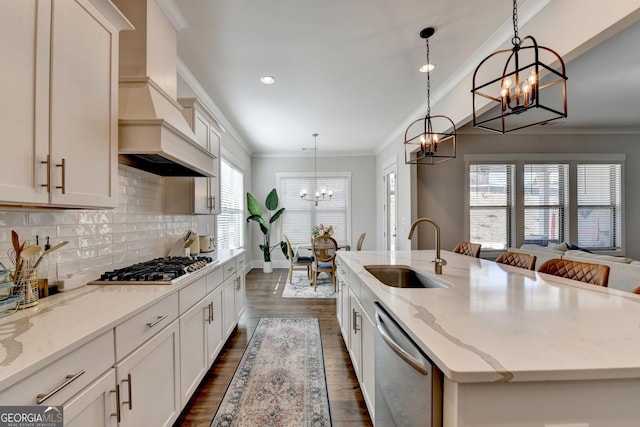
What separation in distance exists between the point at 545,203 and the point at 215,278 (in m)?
5.90

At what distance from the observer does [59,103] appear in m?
1.21

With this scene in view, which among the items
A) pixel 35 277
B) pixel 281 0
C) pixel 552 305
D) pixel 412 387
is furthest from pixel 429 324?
pixel 281 0

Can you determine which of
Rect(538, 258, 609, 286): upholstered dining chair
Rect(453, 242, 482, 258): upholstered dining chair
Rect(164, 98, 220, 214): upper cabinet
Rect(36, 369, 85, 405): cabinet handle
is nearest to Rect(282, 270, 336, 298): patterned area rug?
Rect(453, 242, 482, 258): upholstered dining chair

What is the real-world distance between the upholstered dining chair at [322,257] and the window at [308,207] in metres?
2.09

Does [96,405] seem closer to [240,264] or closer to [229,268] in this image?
[229,268]

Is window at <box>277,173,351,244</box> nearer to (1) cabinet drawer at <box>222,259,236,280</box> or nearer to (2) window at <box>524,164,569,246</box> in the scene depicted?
(2) window at <box>524,164,569,246</box>

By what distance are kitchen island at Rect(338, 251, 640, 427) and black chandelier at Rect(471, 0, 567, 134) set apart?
0.87 metres

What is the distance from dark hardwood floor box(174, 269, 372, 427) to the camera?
→ 6.13 ft

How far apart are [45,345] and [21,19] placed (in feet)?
3.91

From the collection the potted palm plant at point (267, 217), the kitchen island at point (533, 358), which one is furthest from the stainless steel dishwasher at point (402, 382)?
the potted palm plant at point (267, 217)

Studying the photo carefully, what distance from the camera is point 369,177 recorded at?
23.4 feet

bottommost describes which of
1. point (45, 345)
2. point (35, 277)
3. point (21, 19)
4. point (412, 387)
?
point (412, 387)

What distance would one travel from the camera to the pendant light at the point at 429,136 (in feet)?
8.70

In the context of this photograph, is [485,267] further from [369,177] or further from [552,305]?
[369,177]
